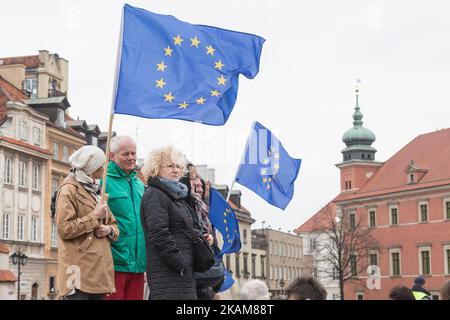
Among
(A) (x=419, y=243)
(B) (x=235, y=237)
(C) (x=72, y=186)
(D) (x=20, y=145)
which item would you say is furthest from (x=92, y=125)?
(C) (x=72, y=186)

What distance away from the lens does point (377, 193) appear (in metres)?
75.8

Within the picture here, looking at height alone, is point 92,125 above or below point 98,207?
above

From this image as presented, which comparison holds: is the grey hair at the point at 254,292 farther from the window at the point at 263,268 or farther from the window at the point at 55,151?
the window at the point at 263,268

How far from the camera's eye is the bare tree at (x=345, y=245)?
7056 cm

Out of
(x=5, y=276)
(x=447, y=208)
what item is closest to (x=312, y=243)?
(x=447, y=208)

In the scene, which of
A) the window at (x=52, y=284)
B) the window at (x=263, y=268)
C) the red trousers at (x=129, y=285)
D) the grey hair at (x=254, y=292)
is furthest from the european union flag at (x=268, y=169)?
the window at (x=263, y=268)

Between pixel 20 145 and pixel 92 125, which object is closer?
pixel 20 145

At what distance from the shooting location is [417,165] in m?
73.9

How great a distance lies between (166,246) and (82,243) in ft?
2.06

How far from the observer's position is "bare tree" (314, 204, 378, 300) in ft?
232

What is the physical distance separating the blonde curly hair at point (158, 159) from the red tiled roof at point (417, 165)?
2500 inches
